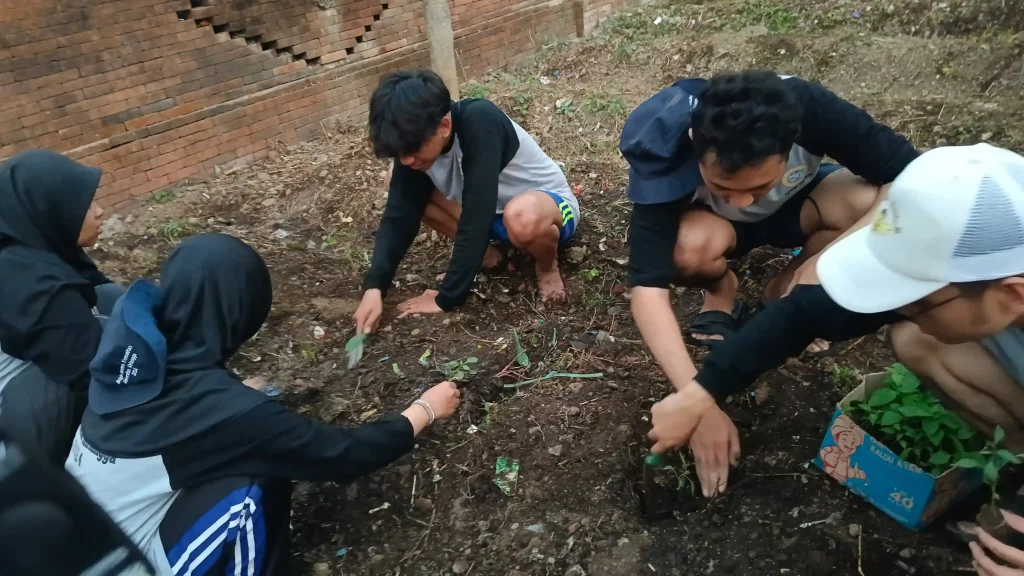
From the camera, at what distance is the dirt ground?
69.0 inches

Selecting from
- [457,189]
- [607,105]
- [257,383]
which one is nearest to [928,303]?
[457,189]

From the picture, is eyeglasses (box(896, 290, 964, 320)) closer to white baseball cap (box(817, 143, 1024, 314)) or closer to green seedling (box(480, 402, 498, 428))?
white baseball cap (box(817, 143, 1024, 314))

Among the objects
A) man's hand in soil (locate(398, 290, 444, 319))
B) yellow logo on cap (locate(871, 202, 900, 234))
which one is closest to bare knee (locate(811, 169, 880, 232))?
yellow logo on cap (locate(871, 202, 900, 234))

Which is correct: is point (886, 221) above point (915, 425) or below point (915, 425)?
above

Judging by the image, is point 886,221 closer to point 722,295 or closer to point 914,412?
point 914,412

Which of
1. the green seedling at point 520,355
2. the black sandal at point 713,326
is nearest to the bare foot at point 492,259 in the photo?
the green seedling at point 520,355

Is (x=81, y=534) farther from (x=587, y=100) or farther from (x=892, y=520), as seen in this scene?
(x=587, y=100)

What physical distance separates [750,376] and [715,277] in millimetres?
681

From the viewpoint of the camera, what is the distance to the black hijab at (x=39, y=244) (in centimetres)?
185

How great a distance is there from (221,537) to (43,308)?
2.98 ft

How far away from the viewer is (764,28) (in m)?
4.74

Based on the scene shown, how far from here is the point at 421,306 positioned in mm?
2670

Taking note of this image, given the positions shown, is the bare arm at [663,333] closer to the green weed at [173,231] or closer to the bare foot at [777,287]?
the bare foot at [777,287]

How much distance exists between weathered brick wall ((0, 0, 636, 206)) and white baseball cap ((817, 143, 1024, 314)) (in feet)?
12.1
